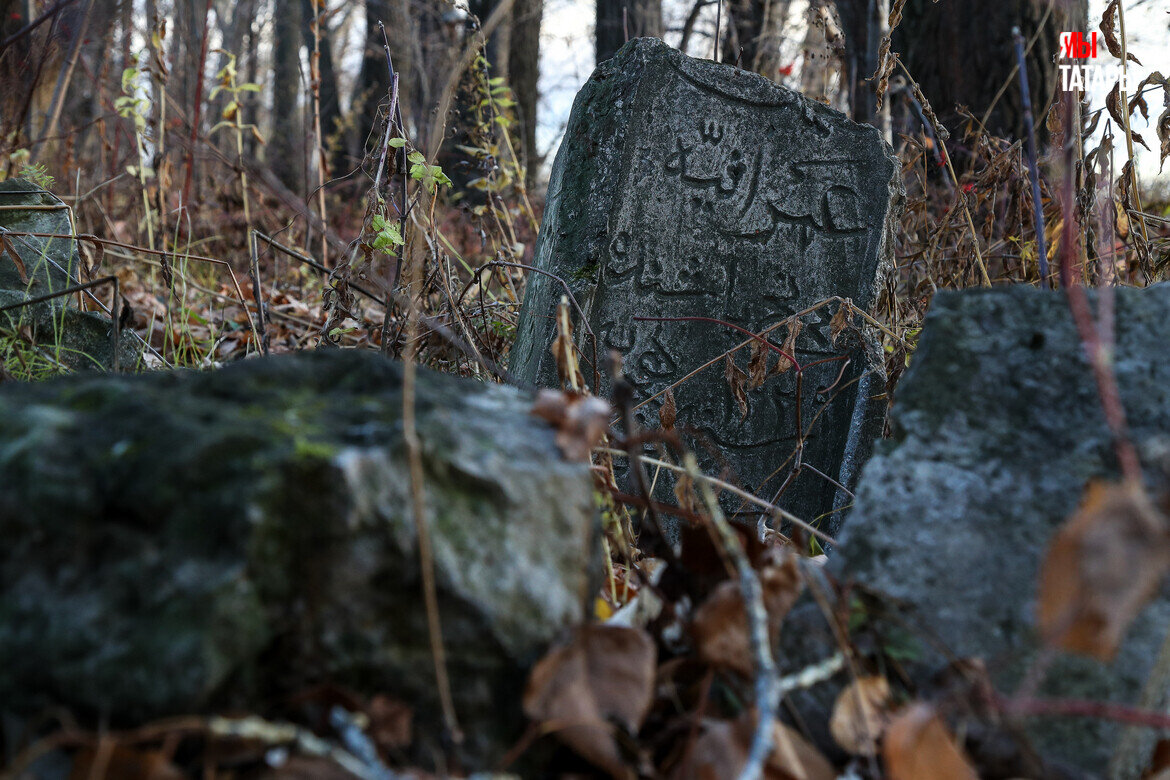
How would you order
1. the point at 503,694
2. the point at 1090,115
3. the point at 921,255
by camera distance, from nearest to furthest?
the point at 503,694 → the point at 1090,115 → the point at 921,255

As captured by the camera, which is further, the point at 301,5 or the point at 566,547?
the point at 301,5

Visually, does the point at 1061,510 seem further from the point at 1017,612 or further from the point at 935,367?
the point at 935,367

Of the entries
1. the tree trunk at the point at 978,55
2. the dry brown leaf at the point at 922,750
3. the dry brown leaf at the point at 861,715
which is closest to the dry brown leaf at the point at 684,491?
the dry brown leaf at the point at 861,715

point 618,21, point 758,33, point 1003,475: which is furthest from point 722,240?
point 758,33

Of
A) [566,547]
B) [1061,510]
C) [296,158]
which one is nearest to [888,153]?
[1061,510]

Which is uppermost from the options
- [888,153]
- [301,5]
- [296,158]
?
[301,5]

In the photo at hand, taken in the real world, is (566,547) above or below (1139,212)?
below

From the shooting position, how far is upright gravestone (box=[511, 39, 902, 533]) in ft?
8.42

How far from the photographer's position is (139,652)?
0.70m

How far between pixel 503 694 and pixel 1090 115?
211 cm

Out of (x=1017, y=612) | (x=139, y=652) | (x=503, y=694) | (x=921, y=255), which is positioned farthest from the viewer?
(x=921, y=255)

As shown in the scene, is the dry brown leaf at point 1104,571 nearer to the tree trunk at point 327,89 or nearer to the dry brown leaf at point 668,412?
the dry brown leaf at point 668,412

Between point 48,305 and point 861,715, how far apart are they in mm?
2667

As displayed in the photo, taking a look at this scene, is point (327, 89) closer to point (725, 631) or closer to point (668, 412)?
point (668, 412)
